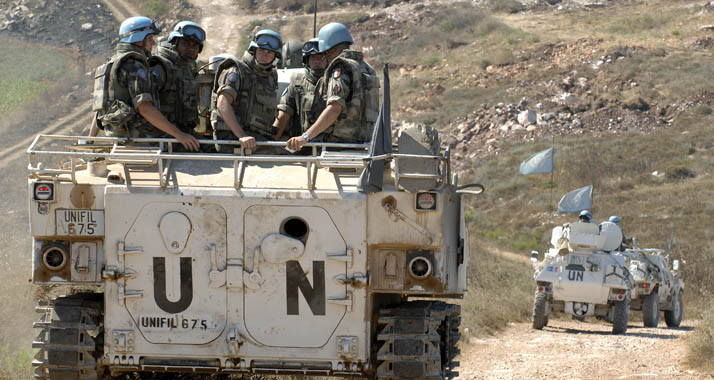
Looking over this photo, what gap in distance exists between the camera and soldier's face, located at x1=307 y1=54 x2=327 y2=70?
981 centimetres

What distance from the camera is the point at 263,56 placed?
31.1 ft

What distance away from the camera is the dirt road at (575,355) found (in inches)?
508

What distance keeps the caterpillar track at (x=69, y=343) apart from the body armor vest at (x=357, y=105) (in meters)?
2.38

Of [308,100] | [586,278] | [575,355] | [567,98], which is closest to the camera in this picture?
[308,100]

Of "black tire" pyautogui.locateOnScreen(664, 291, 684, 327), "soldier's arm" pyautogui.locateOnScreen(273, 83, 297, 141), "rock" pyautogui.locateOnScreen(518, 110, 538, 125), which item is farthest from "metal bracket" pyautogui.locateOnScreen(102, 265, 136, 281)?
"rock" pyautogui.locateOnScreen(518, 110, 538, 125)

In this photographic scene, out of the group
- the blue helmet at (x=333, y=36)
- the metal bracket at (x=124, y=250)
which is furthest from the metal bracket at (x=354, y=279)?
the blue helmet at (x=333, y=36)

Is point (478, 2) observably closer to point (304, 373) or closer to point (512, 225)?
point (512, 225)

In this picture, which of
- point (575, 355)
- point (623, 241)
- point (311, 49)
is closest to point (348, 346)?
point (311, 49)

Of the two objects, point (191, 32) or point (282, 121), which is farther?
point (282, 121)

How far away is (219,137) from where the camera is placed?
952cm

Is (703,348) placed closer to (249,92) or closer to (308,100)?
(308,100)

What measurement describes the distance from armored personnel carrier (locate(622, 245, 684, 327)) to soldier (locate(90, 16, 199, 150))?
11.6 metres

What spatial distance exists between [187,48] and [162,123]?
A: 113 centimetres

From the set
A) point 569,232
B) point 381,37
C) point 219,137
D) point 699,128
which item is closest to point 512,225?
point 699,128
